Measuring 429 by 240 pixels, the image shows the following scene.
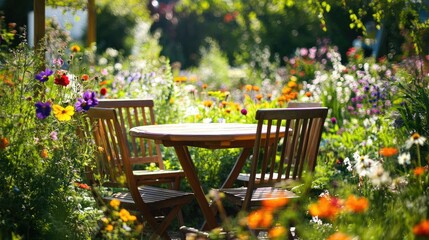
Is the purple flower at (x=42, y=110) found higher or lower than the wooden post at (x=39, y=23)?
lower

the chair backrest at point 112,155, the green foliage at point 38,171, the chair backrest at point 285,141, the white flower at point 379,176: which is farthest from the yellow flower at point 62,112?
the white flower at point 379,176

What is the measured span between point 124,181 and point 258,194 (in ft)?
2.85

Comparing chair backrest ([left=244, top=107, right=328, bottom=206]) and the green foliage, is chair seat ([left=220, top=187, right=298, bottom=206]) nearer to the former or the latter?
chair backrest ([left=244, top=107, right=328, bottom=206])

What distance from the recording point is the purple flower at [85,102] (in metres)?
4.57

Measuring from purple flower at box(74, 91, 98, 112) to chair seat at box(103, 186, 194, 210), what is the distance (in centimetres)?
63

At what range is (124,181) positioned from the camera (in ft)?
15.5

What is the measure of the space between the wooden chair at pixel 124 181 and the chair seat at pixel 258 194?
0.27m

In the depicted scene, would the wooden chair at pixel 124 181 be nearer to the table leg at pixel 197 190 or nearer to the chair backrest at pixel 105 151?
the chair backrest at pixel 105 151

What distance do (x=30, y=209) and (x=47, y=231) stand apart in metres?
0.16

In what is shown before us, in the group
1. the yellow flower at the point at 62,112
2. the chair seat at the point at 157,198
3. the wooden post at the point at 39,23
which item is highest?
the wooden post at the point at 39,23

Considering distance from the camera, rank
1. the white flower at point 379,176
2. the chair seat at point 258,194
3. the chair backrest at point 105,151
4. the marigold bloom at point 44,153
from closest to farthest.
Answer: the white flower at point 379,176 → the marigold bloom at point 44,153 → the chair seat at point 258,194 → the chair backrest at point 105,151

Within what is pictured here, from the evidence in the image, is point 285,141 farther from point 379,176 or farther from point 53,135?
point 53,135

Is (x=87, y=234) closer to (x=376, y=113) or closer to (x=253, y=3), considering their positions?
(x=376, y=113)

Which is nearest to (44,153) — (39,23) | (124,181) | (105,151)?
(124,181)
